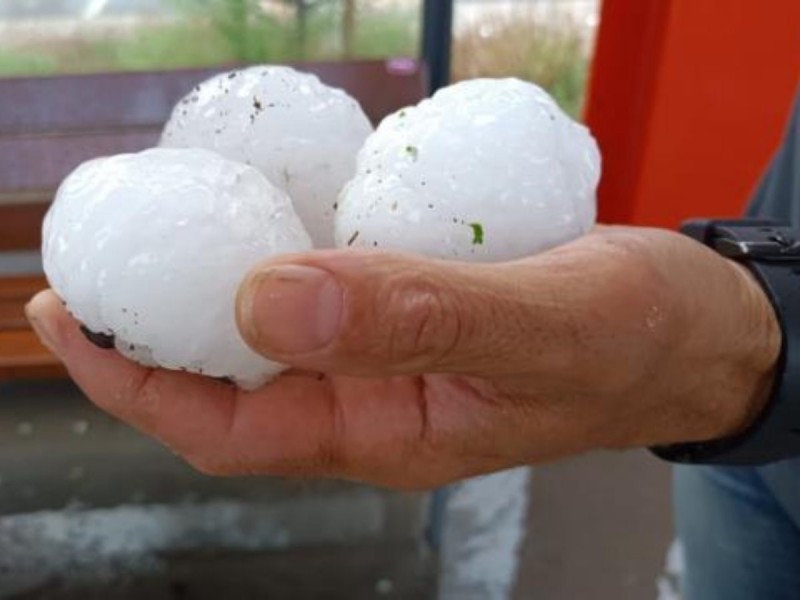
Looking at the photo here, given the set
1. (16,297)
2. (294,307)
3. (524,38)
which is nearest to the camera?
(294,307)

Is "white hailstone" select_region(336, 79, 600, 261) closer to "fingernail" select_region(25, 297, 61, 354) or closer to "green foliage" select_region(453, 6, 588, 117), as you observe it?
"fingernail" select_region(25, 297, 61, 354)

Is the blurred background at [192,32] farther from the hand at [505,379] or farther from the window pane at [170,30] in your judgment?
the hand at [505,379]

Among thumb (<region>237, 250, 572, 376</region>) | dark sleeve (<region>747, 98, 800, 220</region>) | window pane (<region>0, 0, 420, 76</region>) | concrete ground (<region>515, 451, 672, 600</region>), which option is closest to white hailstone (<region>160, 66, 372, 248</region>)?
thumb (<region>237, 250, 572, 376</region>)

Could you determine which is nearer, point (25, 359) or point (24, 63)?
point (25, 359)

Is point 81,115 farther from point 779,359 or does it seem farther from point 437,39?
point 779,359

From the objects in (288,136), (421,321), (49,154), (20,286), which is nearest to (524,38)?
(49,154)

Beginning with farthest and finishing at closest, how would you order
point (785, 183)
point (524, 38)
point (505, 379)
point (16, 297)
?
point (524, 38) → point (16, 297) → point (785, 183) → point (505, 379)
